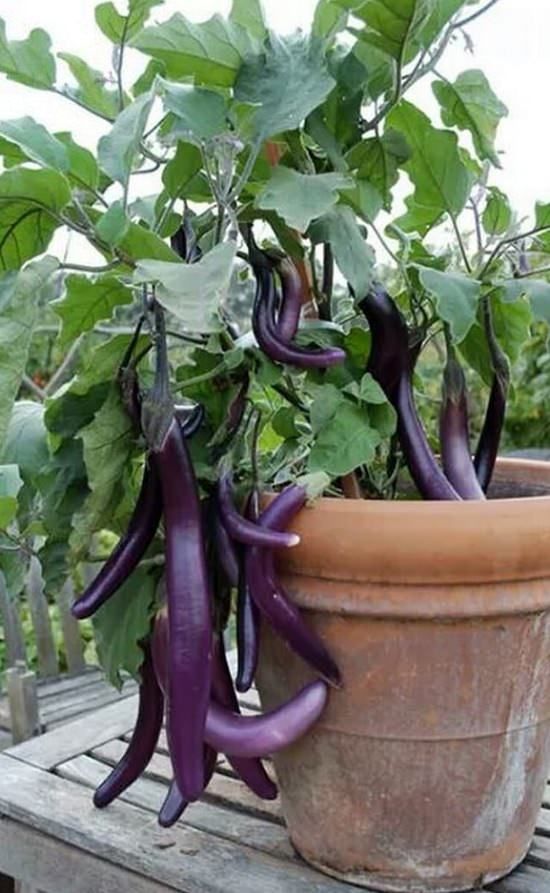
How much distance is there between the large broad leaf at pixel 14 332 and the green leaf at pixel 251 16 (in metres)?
0.23

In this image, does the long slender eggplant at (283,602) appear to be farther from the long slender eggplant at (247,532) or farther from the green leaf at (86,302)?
the green leaf at (86,302)

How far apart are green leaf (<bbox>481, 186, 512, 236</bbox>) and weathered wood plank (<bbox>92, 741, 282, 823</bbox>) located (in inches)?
18.4

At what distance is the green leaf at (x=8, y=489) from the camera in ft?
1.97

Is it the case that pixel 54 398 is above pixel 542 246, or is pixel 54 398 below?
below

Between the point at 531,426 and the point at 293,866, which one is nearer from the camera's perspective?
the point at 293,866

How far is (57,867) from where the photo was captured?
707mm

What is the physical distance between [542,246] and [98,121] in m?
0.33

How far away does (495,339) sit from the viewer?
27.3 inches

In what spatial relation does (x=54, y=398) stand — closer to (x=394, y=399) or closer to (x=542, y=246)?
(x=394, y=399)

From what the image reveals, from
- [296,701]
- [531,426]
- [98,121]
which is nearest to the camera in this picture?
[296,701]

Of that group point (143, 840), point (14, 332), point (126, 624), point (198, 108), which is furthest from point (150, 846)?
point (198, 108)

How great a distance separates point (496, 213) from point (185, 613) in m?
0.38

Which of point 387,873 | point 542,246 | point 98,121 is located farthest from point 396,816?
point 98,121

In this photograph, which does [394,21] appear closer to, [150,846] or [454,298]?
[454,298]
